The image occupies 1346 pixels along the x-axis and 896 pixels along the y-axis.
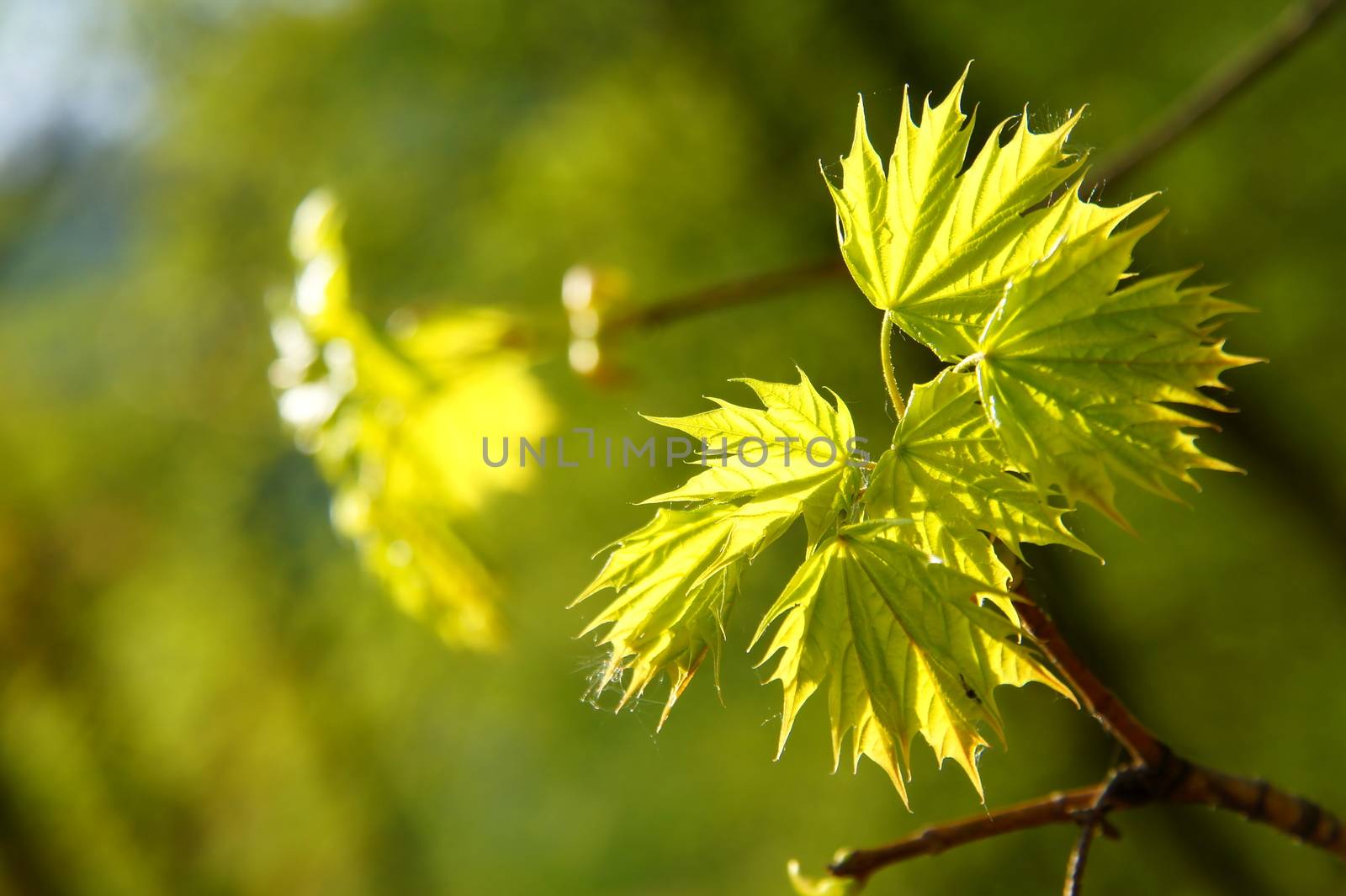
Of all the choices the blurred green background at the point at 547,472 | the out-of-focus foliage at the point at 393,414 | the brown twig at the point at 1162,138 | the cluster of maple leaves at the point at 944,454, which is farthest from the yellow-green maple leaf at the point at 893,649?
the blurred green background at the point at 547,472

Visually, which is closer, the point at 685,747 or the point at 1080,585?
the point at 1080,585

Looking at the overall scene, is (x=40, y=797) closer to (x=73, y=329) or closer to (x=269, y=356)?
(x=73, y=329)

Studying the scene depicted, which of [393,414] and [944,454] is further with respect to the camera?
[393,414]

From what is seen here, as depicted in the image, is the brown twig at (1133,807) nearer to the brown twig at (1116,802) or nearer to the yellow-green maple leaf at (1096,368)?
the brown twig at (1116,802)

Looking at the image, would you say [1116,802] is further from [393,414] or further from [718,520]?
[393,414]

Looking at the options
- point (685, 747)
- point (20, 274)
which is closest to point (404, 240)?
point (20, 274)

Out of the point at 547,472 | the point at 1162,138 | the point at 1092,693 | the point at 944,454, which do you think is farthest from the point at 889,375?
the point at 547,472
